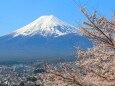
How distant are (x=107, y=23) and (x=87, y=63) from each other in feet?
3.91

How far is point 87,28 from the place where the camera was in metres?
11.9

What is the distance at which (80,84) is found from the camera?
37.2 feet

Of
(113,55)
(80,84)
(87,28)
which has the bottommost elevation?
(80,84)

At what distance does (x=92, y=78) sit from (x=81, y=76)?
69 centimetres

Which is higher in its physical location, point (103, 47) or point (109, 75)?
point (103, 47)

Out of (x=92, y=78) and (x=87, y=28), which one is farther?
(x=87, y=28)

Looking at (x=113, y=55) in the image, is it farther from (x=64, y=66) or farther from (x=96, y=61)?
(x=64, y=66)

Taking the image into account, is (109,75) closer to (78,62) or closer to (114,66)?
(114,66)

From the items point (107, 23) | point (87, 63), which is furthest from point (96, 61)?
point (107, 23)

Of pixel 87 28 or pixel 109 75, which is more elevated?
pixel 87 28

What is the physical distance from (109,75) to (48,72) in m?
1.92

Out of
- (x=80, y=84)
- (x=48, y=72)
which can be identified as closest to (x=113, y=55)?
(x=80, y=84)

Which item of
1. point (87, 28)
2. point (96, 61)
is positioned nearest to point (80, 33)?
point (87, 28)

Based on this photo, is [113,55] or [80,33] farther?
[80,33]
